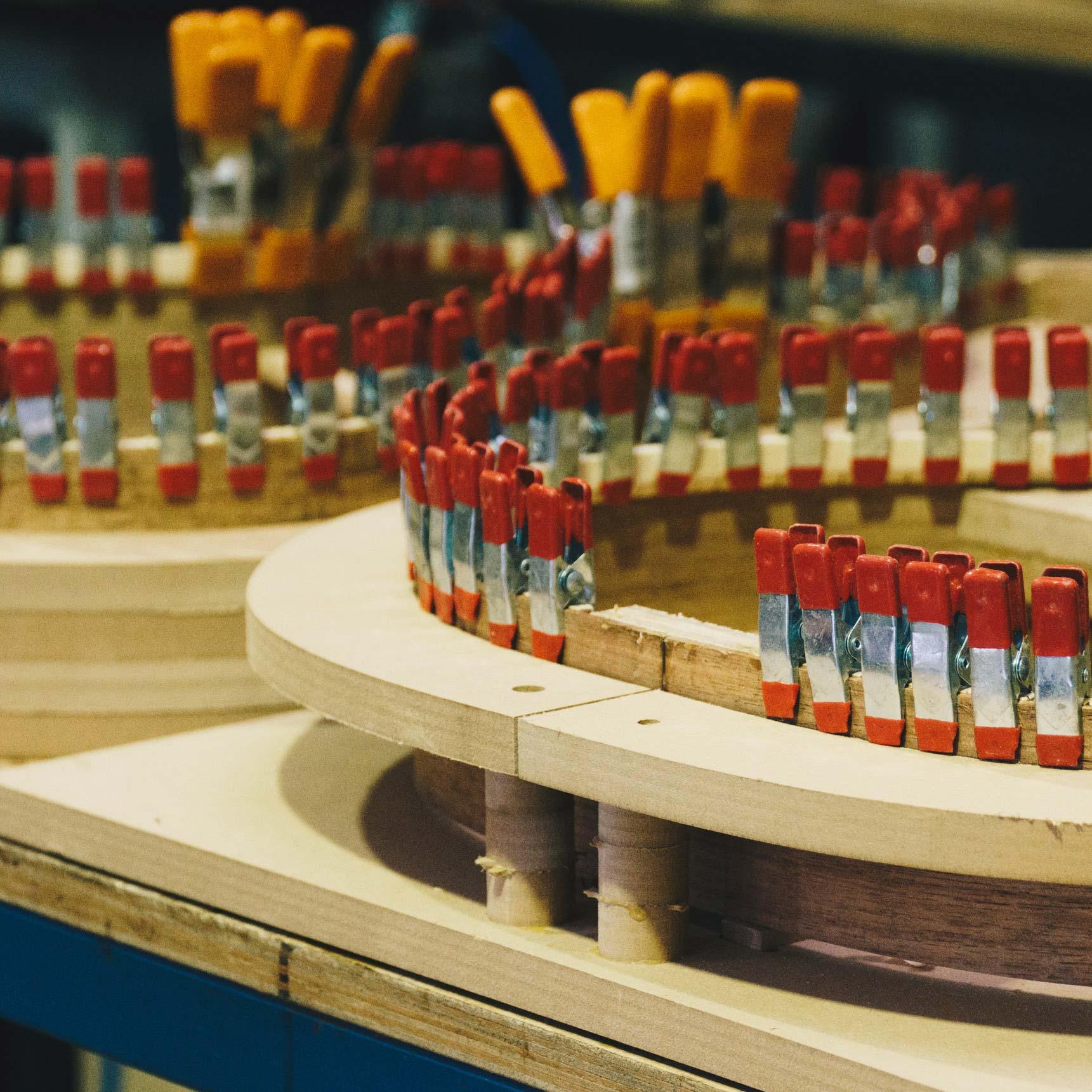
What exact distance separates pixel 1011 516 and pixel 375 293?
2401 millimetres

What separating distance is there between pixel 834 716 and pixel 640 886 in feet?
0.97

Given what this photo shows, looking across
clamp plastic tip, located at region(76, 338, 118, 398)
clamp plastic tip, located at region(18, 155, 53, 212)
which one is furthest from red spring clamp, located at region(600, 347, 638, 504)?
clamp plastic tip, located at region(18, 155, 53, 212)

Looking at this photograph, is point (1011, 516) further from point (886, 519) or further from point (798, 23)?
point (798, 23)

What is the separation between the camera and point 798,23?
823 centimetres

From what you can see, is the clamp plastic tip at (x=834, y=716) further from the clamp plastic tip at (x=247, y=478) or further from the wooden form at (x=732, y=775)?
the clamp plastic tip at (x=247, y=478)

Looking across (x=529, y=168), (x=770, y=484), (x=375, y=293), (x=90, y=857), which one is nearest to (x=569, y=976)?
(x=90, y=857)

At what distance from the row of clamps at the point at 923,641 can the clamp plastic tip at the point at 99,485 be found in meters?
1.72

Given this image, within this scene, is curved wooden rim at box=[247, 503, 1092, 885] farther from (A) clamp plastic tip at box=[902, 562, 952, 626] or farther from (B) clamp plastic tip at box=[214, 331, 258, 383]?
(B) clamp plastic tip at box=[214, 331, 258, 383]

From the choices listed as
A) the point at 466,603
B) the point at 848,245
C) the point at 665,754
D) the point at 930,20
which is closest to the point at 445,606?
the point at 466,603

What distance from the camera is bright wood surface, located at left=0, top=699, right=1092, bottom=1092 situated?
→ 2123 millimetres

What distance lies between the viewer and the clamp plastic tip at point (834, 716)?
2219 mm

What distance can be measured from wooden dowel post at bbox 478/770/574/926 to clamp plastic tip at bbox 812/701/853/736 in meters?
0.35

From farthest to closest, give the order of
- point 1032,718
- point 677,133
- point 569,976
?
point 677,133, point 569,976, point 1032,718

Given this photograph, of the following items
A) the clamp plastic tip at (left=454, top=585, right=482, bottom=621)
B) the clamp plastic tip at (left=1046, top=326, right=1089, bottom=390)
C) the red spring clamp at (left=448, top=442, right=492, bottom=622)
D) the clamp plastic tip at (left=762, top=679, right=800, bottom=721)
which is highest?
the clamp plastic tip at (left=1046, top=326, right=1089, bottom=390)
